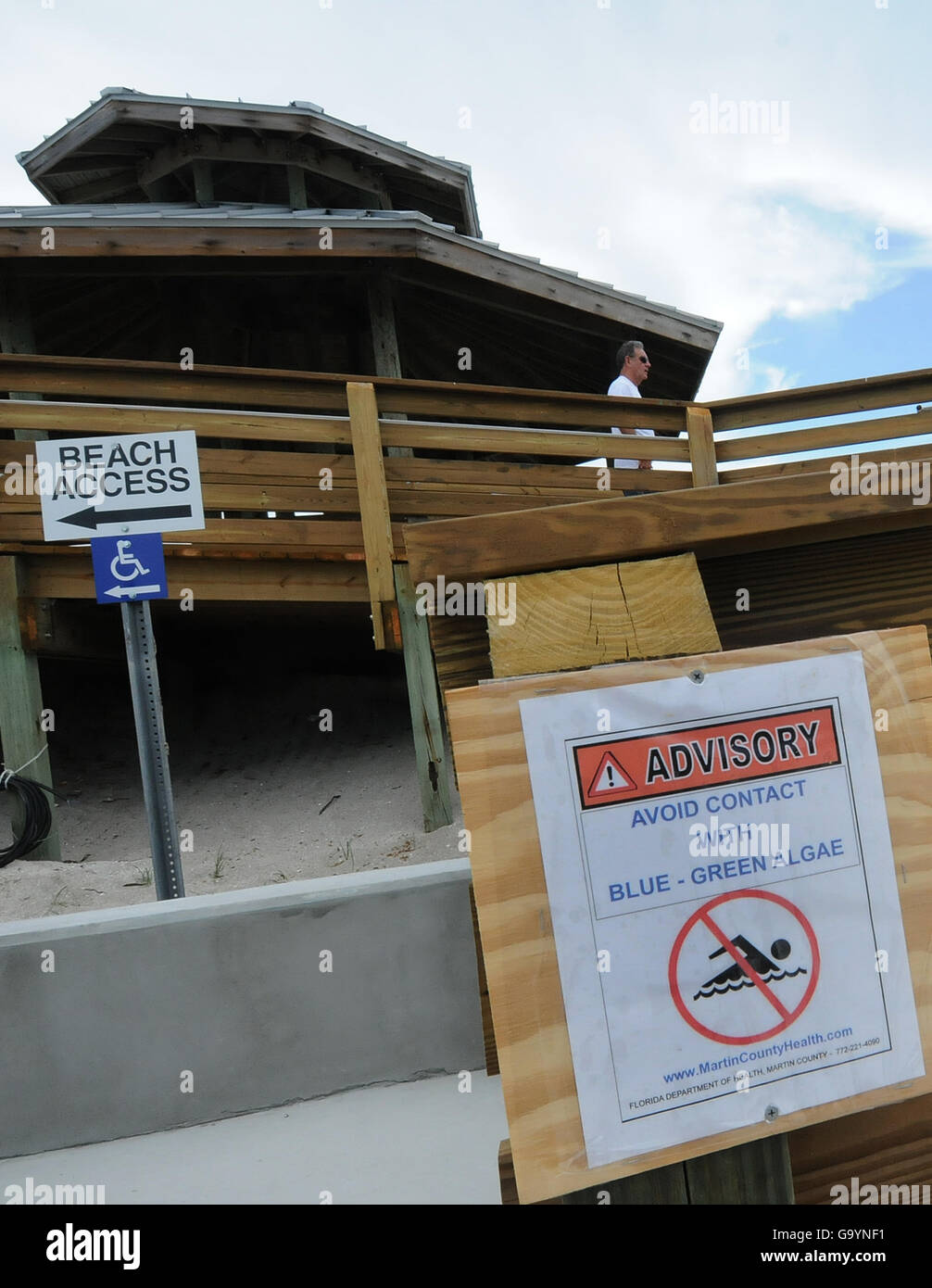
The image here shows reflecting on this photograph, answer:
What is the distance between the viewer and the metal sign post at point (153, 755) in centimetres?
331

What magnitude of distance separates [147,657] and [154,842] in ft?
2.17

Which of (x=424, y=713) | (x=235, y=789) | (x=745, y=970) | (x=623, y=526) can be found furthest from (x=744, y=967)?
(x=235, y=789)

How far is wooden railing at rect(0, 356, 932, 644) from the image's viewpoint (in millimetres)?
5883

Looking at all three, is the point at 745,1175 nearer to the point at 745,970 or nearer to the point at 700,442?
the point at 745,970

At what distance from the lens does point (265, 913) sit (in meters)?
2.68

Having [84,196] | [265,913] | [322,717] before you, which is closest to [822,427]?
[322,717]

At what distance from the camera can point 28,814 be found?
17.9 feet

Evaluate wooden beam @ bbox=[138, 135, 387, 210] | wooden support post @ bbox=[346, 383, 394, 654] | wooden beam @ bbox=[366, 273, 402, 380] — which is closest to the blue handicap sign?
wooden support post @ bbox=[346, 383, 394, 654]

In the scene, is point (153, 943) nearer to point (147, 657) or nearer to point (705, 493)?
point (147, 657)

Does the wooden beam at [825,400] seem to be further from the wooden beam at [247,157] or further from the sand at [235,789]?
the wooden beam at [247,157]

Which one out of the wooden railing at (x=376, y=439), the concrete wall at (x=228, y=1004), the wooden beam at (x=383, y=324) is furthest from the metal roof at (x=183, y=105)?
the concrete wall at (x=228, y=1004)

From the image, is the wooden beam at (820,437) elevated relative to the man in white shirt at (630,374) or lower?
lower

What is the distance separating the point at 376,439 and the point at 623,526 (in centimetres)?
486

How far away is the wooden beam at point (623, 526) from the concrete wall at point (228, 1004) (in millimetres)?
1653
